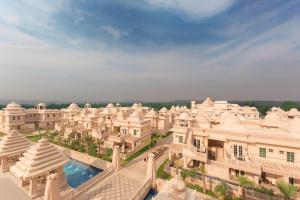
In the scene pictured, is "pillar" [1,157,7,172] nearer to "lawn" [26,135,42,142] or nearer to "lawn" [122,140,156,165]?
"lawn" [122,140,156,165]

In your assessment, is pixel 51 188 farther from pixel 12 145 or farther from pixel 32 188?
pixel 12 145

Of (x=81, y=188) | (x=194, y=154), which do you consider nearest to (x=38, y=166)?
(x=81, y=188)

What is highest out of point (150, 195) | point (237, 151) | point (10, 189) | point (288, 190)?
point (237, 151)

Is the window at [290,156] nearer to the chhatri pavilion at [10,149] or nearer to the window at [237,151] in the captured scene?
the window at [237,151]

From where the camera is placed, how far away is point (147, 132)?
115 feet

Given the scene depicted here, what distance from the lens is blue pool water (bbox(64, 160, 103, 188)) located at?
67.2 ft

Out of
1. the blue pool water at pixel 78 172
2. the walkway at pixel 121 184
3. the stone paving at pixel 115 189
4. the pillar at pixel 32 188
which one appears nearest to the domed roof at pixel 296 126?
the walkway at pixel 121 184

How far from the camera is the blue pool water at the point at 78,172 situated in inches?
806

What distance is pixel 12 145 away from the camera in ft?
68.0

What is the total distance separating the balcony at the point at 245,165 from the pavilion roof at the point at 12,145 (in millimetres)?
25643

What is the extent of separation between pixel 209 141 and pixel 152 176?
35.2ft

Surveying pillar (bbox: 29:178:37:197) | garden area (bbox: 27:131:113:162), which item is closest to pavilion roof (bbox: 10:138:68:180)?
pillar (bbox: 29:178:37:197)

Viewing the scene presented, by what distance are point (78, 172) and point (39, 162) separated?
27.2ft

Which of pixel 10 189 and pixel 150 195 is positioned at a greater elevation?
pixel 10 189
